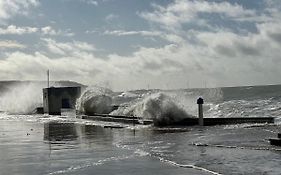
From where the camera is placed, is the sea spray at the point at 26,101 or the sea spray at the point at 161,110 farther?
the sea spray at the point at 26,101

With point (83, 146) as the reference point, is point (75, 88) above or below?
above

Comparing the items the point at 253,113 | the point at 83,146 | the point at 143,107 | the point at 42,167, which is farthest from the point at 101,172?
the point at 253,113

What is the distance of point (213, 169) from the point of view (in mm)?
8953

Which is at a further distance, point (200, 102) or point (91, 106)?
point (91, 106)

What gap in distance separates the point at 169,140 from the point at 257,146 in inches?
129

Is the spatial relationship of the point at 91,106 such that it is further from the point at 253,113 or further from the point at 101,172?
the point at 101,172

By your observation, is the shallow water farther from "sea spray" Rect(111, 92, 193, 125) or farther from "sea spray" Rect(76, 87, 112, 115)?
"sea spray" Rect(76, 87, 112, 115)

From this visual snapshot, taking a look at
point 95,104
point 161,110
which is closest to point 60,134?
point 161,110

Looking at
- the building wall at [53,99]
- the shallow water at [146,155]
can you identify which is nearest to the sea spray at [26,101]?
the building wall at [53,99]

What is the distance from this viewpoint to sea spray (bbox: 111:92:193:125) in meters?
22.2

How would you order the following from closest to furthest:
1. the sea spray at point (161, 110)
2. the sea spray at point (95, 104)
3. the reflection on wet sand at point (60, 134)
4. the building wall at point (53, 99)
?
the reflection on wet sand at point (60, 134) < the sea spray at point (161, 110) < the sea spray at point (95, 104) < the building wall at point (53, 99)

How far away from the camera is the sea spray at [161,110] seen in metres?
22.2

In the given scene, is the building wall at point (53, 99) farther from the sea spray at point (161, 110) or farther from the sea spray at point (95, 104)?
the sea spray at point (161, 110)

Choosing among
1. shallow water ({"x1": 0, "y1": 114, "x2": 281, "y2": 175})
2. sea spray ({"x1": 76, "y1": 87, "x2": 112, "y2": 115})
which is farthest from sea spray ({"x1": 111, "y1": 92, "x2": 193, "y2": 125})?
sea spray ({"x1": 76, "y1": 87, "x2": 112, "y2": 115})
